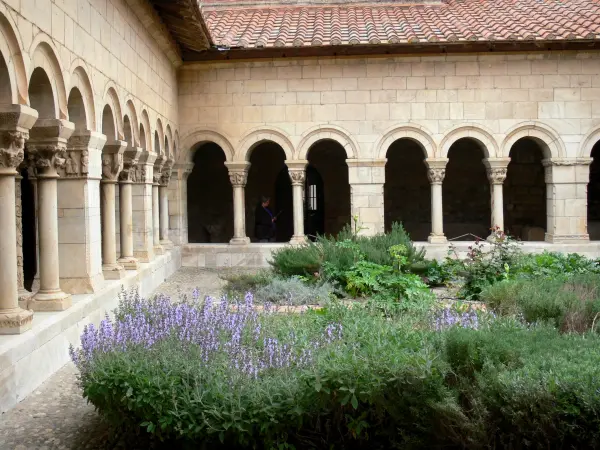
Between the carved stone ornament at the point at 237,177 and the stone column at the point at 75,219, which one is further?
the carved stone ornament at the point at 237,177

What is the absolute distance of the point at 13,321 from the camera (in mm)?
5613

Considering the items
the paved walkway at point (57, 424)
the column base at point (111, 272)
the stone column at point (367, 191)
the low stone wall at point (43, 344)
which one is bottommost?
the paved walkway at point (57, 424)

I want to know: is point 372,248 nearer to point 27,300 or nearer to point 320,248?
point 320,248

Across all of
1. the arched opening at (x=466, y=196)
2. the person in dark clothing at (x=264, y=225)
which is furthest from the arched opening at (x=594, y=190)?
the person in dark clothing at (x=264, y=225)

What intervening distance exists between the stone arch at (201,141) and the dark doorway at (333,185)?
162 inches

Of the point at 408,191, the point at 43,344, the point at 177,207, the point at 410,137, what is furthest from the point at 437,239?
the point at 43,344

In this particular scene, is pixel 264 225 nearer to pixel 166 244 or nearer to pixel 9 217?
pixel 166 244

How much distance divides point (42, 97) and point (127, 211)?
360 cm

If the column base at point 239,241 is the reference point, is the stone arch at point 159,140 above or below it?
above

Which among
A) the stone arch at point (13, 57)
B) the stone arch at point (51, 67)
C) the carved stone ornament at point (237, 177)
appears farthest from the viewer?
the carved stone ornament at point (237, 177)

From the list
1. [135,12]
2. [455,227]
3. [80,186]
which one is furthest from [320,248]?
[455,227]

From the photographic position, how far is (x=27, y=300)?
6.71 m

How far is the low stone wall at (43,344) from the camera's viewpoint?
204 inches

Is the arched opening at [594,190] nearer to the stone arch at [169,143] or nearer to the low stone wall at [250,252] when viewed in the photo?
the low stone wall at [250,252]
